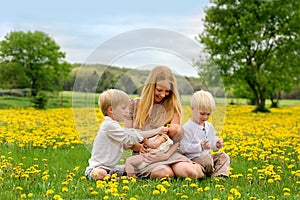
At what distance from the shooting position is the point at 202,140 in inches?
232

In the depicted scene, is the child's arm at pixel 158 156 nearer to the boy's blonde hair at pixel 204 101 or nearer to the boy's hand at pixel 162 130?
the boy's hand at pixel 162 130

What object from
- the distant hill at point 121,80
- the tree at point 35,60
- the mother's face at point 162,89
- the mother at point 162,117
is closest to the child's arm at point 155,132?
the mother at point 162,117

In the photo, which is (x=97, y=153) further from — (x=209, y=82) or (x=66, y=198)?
(x=209, y=82)

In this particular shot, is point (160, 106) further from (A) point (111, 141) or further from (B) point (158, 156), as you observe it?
(A) point (111, 141)

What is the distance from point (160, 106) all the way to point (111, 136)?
714mm

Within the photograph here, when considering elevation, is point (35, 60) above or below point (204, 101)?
above

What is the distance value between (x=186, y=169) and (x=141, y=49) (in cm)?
148

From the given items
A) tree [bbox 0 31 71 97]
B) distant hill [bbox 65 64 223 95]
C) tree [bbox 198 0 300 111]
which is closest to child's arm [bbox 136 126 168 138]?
distant hill [bbox 65 64 223 95]

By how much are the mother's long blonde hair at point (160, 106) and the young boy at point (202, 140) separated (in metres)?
0.22

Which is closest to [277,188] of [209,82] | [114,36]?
[209,82]

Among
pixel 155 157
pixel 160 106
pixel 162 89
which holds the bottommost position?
pixel 155 157

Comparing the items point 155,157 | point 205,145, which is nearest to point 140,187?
point 155,157

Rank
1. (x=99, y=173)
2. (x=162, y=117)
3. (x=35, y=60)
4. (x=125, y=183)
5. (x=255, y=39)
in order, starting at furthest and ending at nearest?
(x=35, y=60) < (x=255, y=39) < (x=162, y=117) < (x=99, y=173) < (x=125, y=183)

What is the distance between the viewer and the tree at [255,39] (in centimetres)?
2541
